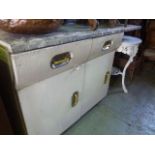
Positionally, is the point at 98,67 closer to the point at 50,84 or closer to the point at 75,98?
the point at 75,98

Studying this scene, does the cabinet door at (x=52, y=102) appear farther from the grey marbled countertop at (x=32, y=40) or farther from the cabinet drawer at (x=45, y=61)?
the grey marbled countertop at (x=32, y=40)

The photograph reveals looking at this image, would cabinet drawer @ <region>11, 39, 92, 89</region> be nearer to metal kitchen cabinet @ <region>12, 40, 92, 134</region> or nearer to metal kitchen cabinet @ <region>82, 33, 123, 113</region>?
metal kitchen cabinet @ <region>12, 40, 92, 134</region>

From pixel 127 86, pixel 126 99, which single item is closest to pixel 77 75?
pixel 126 99

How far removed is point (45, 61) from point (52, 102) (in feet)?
1.01

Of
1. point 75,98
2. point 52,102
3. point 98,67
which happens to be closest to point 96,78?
point 98,67

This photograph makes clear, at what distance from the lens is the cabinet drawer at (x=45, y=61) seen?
571mm

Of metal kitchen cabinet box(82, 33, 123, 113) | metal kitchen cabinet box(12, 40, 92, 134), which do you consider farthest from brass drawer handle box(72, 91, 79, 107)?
metal kitchen cabinet box(82, 33, 123, 113)

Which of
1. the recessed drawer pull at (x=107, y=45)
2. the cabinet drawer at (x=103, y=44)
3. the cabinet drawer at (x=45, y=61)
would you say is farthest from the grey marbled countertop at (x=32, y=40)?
the recessed drawer pull at (x=107, y=45)

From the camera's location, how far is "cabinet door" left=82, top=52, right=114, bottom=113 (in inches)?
44.4
